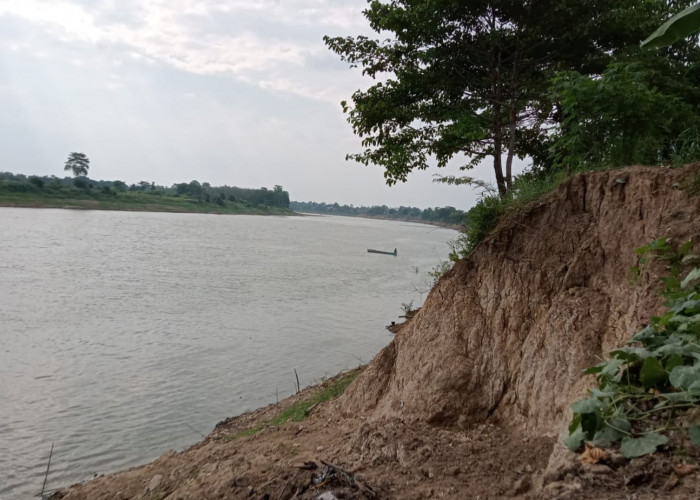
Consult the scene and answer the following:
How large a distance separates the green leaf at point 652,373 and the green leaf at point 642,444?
0.41 metres

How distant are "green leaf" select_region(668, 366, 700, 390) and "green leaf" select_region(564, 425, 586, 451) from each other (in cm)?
67

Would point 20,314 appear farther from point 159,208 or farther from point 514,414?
point 159,208

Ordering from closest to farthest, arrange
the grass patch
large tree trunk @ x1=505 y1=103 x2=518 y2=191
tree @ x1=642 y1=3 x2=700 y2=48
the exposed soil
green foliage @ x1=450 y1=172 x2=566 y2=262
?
1. tree @ x1=642 y1=3 x2=700 y2=48
2. the exposed soil
3. green foliage @ x1=450 y1=172 x2=566 y2=262
4. the grass patch
5. large tree trunk @ x1=505 y1=103 x2=518 y2=191

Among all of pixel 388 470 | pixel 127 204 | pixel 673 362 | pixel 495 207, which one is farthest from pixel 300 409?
pixel 127 204

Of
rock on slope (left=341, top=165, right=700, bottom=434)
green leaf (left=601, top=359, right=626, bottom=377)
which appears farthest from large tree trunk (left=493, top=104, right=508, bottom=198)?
green leaf (left=601, top=359, right=626, bottom=377)

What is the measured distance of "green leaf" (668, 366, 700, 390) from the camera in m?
3.11

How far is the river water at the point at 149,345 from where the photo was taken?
35.4ft

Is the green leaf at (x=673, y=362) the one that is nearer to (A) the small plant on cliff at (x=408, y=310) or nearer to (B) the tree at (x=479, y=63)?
(B) the tree at (x=479, y=63)

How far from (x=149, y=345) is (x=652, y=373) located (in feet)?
55.2

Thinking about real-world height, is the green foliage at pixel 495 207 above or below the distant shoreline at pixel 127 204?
above

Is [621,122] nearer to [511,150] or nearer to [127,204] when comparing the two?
[511,150]

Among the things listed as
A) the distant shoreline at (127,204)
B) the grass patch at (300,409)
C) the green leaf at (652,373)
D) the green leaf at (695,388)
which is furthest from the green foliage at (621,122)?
the distant shoreline at (127,204)

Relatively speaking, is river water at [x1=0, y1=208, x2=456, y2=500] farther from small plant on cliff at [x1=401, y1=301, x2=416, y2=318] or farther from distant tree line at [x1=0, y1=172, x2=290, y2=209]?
distant tree line at [x1=0, y1=172, x2=290, y2=209]

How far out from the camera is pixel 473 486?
4.31 metres
